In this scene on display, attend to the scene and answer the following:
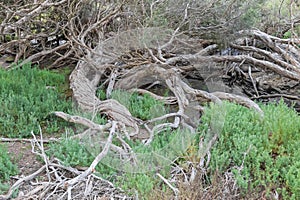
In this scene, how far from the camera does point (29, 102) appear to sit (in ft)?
14.7

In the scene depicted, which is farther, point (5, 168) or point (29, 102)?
point (29, 102)

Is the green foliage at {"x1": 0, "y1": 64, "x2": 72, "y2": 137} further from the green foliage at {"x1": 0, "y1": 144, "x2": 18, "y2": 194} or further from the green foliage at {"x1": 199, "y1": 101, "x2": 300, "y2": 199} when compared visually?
the green foliage at {"x1": 199, "y1": 101, "x2": 300, "y2": 199}

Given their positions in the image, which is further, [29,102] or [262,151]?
[29,102]

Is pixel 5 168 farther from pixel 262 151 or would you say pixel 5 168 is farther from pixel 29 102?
pixel 262 151

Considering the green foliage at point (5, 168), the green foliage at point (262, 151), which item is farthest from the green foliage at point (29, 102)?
the green foliage at point (262, 151)

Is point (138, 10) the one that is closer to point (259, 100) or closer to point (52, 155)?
point (259, 100)

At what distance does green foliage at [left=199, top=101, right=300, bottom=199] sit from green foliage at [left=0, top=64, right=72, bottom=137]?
5.72 ft

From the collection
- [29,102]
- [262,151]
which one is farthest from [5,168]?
[262,151]

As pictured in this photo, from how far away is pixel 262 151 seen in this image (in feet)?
10.8

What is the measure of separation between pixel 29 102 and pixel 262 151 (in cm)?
267

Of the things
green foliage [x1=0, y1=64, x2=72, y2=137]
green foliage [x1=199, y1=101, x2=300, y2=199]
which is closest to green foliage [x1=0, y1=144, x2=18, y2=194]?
green foliage [x1=0, y1=64, x2=72, y2=137]

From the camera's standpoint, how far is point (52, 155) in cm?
359

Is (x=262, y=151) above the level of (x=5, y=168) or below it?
above

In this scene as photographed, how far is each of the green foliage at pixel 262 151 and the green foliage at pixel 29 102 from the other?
1.74 metres
